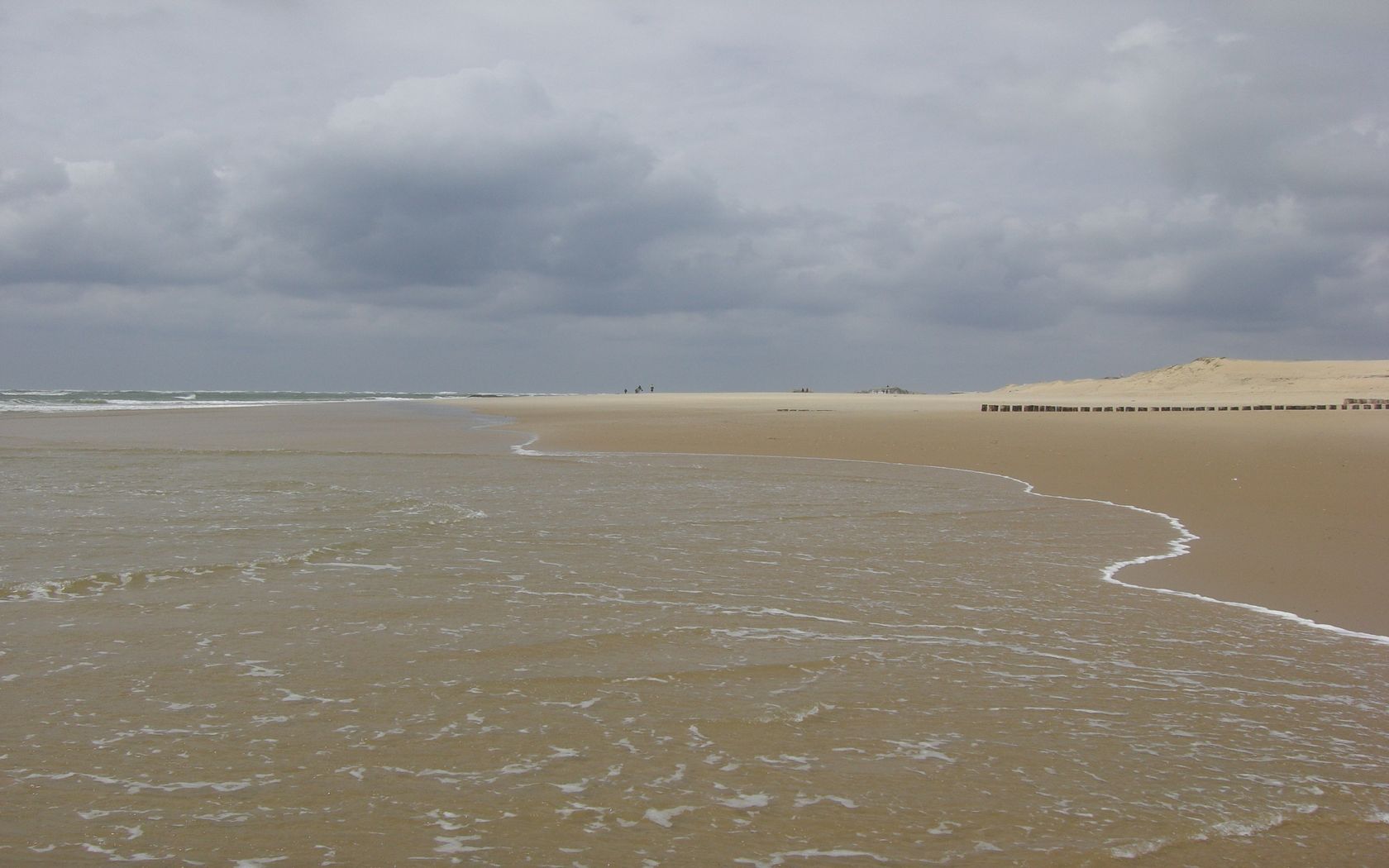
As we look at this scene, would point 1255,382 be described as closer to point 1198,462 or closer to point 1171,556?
point 1198,462

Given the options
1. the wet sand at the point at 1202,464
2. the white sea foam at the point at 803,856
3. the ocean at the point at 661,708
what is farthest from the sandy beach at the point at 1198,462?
the white sea foam at the point at 803,856

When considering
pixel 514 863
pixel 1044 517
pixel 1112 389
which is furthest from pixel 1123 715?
pixel 1112 389

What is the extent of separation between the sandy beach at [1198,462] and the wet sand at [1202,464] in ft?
0.11

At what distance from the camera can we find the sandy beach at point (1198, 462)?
9000 mm

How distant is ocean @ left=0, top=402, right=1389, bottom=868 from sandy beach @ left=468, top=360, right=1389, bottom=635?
91 cm

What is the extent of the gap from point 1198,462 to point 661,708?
57.4 ft

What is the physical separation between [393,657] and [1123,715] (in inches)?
177

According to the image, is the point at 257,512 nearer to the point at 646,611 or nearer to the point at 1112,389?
the point at 646,611

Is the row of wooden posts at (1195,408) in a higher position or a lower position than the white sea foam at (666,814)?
higher

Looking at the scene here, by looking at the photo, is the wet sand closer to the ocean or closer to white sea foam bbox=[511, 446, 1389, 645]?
white sea foam bbox=[511, 446, 1389, 645]

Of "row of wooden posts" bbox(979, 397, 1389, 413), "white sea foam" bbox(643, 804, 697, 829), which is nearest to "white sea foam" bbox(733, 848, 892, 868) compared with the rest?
"white sea foam" bbox(643, 804, 697, 829)

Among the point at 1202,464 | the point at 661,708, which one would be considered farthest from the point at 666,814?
the point at 1202,464

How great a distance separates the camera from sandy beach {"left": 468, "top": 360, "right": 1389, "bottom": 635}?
9000mm

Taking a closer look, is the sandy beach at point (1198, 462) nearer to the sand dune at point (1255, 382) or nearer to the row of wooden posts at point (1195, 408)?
the row of wooden posts at point (1195, 408)
